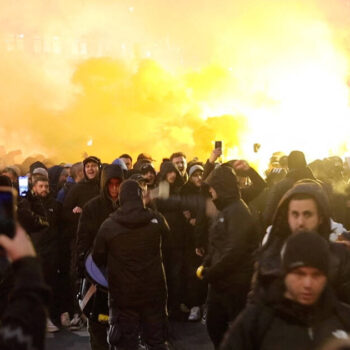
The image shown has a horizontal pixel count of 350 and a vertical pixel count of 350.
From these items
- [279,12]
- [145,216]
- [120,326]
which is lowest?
[120,326]

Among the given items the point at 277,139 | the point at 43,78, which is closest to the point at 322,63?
the point at 277,139

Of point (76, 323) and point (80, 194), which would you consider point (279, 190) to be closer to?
point (80, 194)

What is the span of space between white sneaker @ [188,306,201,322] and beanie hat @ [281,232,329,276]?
572 cm

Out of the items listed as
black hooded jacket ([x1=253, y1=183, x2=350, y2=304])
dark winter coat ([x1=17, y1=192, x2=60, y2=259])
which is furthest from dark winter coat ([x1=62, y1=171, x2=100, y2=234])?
black hooded jacket ([x1=253, y1=183, x2=350, y2=304])

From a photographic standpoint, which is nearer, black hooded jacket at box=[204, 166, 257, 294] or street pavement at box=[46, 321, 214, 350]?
black hooded jacket at box=[204, 166, 257, 294]

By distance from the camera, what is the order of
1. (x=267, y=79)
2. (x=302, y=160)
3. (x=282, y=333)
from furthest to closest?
(x=267, y=79) → (x=302, y=160) → (x=282, y=333)

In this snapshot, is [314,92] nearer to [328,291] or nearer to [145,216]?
[145,216]

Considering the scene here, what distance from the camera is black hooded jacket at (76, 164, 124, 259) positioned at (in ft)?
20.7

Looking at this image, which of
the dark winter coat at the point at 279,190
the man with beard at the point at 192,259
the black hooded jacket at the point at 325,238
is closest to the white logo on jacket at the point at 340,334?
the black hooded jacket at the point at 325,238

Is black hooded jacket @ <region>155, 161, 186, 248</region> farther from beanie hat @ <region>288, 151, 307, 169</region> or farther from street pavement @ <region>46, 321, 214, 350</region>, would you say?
beanie hat @ <region>288, 151, 307, 169</region>

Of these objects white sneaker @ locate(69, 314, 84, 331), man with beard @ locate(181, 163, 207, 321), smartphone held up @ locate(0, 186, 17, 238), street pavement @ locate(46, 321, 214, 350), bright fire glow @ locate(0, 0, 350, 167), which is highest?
bright fire glow @ locate(0, 0, 350, 167)

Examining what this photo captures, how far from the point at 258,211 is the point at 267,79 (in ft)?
62.5

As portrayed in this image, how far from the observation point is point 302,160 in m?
6.83

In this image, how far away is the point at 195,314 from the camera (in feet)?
28.4
